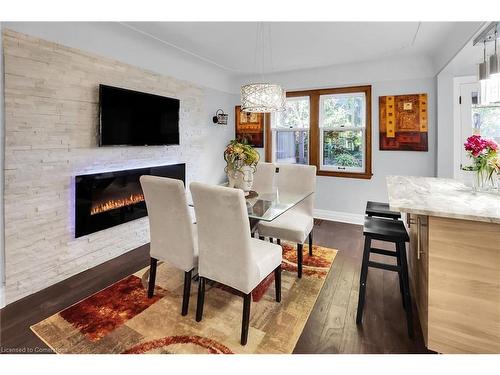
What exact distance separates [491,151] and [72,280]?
142 inches

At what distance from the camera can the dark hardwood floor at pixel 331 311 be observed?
179 cm

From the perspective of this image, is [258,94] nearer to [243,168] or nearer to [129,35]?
[243,168]

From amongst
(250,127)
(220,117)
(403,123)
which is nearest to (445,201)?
(403,123)

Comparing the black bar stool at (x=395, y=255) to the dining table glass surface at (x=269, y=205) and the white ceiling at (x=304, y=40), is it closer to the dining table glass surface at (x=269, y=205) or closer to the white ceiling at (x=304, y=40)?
the dining table glass surface at (x=269, y=205)

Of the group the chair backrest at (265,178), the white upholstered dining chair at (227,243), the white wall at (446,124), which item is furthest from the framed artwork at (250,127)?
the white upholstered dining chair at (227,243)

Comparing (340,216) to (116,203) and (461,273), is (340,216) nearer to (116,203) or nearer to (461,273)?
(461,273)

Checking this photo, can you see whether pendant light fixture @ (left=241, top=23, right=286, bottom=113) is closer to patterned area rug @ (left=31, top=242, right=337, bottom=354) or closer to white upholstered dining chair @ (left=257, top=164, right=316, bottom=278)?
white upholstered dining chair @ (left=257, top=164, right=316, bottom=278)

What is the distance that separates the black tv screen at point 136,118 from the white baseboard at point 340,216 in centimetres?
268

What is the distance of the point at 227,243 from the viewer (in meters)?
1.81

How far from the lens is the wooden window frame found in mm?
4285

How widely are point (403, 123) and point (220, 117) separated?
291cm

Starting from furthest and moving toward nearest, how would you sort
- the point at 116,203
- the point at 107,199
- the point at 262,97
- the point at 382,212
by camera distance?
the point at 116,203 → the point at 107,199 → the point at 262,97 → the point at 382,212

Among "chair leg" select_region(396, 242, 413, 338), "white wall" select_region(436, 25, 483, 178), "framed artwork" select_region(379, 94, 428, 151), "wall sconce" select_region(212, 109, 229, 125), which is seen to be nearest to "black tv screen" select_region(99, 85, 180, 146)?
"wall sconce" select_region(212, 109, 229, 125)
